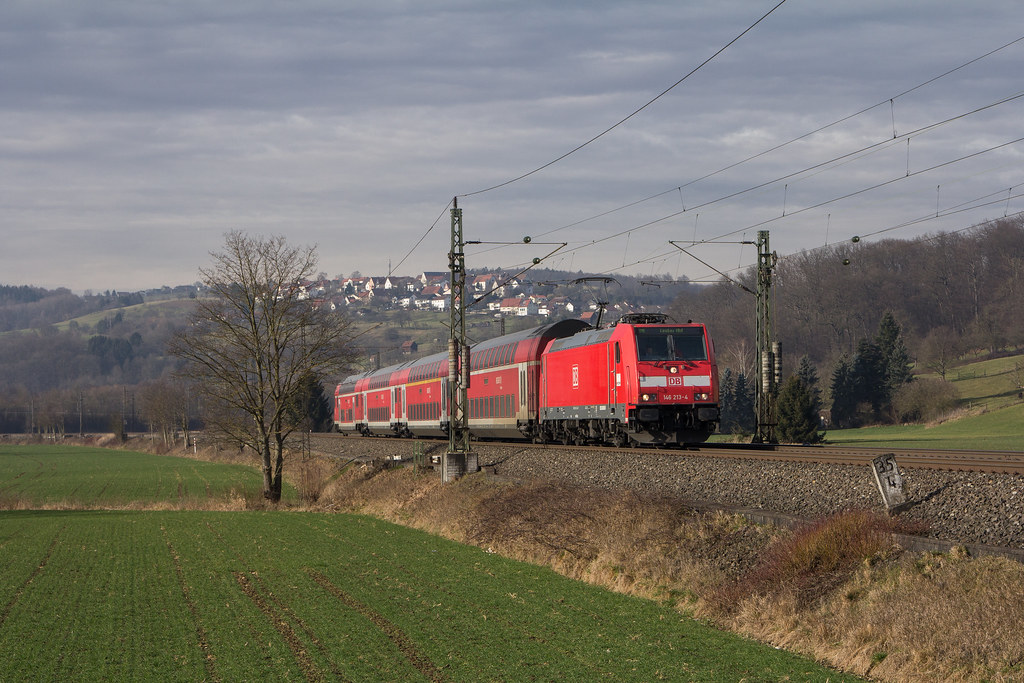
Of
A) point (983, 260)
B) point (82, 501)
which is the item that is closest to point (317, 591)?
point (82, 501)

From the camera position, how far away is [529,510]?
23.6m

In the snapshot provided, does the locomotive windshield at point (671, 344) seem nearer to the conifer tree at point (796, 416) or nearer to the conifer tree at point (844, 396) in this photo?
the conifer tree at point (796, 416)

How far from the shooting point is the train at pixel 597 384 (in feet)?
101

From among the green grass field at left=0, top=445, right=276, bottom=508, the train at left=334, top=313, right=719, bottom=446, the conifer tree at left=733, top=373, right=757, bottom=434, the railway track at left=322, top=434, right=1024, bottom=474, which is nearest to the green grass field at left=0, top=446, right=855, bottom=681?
the railway track at left=322, top=434, right=1024, bottom=474

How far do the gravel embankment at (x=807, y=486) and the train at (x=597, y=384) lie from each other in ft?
8.20

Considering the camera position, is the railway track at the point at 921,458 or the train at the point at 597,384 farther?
the train at the point at 597,384

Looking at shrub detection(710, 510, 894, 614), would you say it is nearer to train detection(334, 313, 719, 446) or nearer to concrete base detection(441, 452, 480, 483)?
train detection(334, 313, 719, 446)

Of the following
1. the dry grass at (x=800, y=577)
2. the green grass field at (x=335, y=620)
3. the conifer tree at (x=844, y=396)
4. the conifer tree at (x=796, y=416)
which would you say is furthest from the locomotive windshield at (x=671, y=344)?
the conifer tree at (x=844, y=396)

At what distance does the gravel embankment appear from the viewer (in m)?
14.7

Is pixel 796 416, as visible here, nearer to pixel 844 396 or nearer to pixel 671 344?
pixel 844 396

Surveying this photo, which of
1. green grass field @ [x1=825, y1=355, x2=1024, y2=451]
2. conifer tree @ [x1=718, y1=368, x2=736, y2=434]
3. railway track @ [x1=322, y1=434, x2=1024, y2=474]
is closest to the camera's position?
railway track @ [x1=322, y1=434, x2=1024, y2=474]

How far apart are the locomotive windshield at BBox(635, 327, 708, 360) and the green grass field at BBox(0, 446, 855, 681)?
9125mm

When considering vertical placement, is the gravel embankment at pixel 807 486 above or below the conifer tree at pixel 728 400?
below

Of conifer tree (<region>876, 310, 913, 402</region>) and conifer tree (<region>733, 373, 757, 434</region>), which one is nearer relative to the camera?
conifer tree (<region>876, 310, 913, 402</region>)
